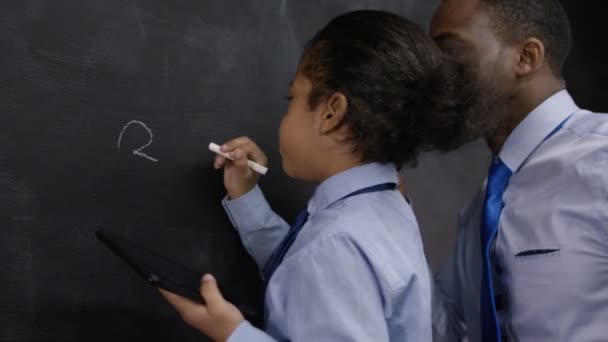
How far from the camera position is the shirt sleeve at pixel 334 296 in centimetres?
71

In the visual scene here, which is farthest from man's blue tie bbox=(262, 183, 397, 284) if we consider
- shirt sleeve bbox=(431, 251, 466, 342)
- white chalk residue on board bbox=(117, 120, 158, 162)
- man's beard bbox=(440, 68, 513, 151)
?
shirt sleeve bbox=(431, 251, 466, 342)

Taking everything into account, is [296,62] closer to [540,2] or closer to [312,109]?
[312,109]

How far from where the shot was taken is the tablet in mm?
700

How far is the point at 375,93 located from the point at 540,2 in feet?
1.58

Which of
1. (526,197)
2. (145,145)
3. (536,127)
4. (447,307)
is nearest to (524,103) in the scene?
(536,127)

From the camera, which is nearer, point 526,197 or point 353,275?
point 353,275

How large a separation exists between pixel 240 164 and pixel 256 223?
0.30 feet

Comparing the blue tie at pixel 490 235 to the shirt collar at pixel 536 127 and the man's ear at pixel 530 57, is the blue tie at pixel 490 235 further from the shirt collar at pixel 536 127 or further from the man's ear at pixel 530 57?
the man's ear at pixel 530 57

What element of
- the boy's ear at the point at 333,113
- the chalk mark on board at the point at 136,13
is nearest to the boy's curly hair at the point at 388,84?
the boy's ear at the point at 333,113

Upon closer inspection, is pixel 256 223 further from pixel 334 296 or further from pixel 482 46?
pixel 482 46

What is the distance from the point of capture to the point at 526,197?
103cm

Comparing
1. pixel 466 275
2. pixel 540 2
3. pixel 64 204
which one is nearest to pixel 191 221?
pixel 64 204

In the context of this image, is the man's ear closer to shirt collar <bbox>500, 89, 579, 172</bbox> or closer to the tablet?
shirt collar <bbox>500, 89, 579, 172</bbox>

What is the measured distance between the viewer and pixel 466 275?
3.63 feet
